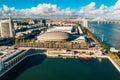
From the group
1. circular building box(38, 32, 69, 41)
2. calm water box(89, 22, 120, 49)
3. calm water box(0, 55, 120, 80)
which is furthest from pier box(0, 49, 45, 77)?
calm water box(89, 22, 120, 49)

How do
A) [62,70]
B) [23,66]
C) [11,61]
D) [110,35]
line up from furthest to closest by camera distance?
1. [110,35]
2. [23,66]
3. [11,61]
4. [62,70]

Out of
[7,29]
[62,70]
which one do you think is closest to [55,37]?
[7,29]

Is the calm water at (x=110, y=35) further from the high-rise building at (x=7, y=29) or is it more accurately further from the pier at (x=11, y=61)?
the high-rise building at (x=7, y=29)

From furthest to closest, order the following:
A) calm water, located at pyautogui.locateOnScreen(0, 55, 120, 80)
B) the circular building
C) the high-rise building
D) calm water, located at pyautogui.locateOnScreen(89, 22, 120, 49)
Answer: the high-rise building → calm water, located at pyautogui.locateOnScreen(89, 22, 120, 49) → the circular building → calm water, located at pyautogui.locateOnScreen(0, 55, 120, 80)

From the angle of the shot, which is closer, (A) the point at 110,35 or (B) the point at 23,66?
(B) the point at 23,66

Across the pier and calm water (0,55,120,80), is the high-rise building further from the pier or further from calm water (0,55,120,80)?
calm water (0,55,120,80)

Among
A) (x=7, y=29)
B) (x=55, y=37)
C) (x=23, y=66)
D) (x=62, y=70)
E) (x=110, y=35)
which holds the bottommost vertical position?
(x=62, y=70)

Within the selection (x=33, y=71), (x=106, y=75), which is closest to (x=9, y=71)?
(x=33, y=71)

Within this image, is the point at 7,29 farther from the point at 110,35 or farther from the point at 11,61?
the point at 110,35

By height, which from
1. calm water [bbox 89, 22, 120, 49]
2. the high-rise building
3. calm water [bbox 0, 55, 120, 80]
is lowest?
calm water [bbox 0, 55, 120, 80]
